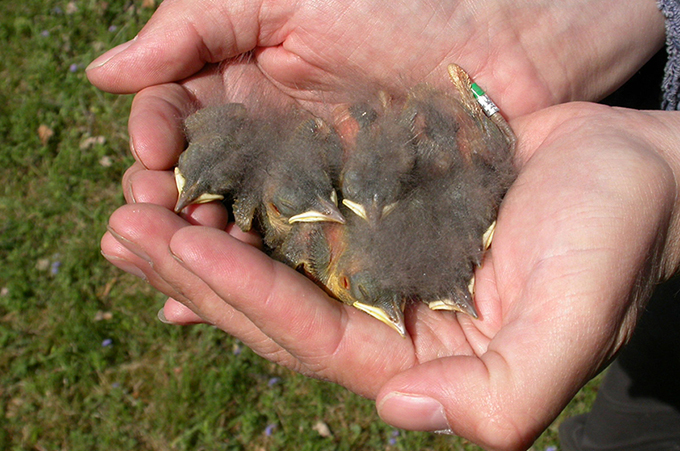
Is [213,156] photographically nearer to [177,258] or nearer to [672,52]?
[177,258]

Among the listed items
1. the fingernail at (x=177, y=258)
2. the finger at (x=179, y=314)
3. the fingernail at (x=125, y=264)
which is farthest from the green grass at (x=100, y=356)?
the fingernail at (x=177, y=258)

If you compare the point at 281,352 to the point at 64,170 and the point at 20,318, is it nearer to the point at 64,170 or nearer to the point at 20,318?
the point at 20,318

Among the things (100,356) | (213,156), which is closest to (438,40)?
(213,156)

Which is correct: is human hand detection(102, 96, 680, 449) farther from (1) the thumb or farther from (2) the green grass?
(2) the green grass

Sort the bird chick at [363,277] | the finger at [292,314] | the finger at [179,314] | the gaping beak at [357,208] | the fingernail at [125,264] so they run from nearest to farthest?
the finger at [292,314] < the bird chick at [363,277] < the gaping beak at [357,208] < the fingernail at [125,264] < the finger at [179,314]

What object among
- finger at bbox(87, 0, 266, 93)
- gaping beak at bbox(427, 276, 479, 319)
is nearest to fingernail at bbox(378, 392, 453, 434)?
gaping beak at bbox(427, 276, 479, 319)

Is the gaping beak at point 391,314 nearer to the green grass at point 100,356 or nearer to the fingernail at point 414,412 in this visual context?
the fingernail at point 414,412
